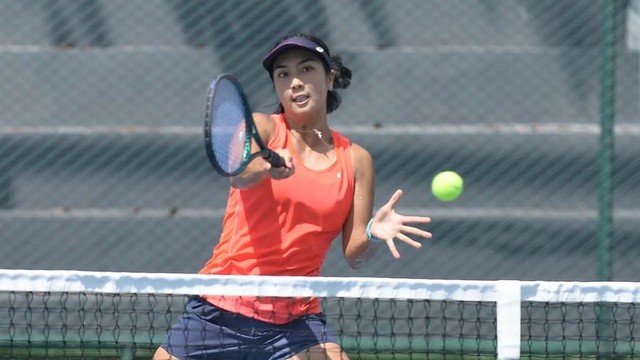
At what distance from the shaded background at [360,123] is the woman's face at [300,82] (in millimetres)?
2853

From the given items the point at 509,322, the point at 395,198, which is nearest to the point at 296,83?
the point at 395,198

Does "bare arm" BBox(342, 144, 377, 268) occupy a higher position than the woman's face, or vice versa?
the woman's face

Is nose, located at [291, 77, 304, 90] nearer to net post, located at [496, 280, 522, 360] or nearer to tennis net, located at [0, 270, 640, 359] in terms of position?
tennis net, located at [0, 270, 640, 359]

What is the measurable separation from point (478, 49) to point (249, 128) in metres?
3.40

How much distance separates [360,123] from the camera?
6.81 metres

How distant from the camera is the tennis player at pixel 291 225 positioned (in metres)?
3.73

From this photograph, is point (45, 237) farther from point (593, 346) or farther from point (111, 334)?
point (593, 346)

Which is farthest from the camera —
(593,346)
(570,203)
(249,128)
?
(570,203)

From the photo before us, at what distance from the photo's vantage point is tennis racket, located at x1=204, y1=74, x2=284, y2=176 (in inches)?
137

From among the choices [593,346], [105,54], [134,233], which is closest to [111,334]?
[134,233]

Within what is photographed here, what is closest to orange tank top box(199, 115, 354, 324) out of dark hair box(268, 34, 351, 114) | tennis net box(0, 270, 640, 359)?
tennis net box(0, 270, 640, 359)

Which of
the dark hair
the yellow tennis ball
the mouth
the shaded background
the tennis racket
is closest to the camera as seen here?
the tennis racket

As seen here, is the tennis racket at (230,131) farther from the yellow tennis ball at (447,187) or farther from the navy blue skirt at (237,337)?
the yellow tennis ball at (447,187)

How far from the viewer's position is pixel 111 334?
6398 millimetres
